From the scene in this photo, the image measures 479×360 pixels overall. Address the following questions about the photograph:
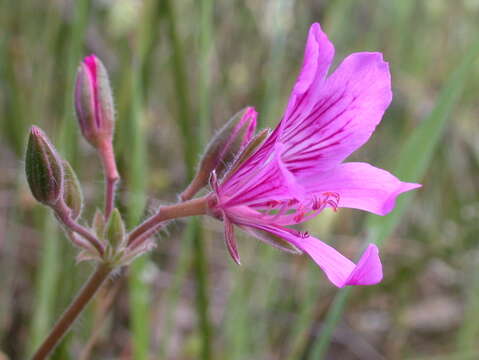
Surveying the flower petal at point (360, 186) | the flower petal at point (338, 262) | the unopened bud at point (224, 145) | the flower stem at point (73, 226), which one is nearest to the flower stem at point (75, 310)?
the flower stem at point (73, 226)

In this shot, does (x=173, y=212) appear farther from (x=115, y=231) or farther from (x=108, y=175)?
(x=108, y=175)

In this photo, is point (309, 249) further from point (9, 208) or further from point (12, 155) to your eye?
point (12, 155)

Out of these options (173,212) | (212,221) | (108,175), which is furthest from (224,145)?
(212,221)

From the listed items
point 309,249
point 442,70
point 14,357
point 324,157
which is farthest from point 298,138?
point 442,70

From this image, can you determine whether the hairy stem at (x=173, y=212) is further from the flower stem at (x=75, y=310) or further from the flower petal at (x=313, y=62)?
the flower petal at (x=313, y=62)

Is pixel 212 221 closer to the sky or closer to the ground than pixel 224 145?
closer to the ground

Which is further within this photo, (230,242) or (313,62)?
(230,242)
